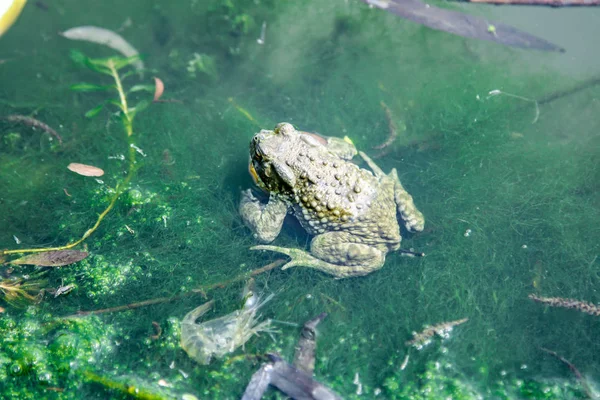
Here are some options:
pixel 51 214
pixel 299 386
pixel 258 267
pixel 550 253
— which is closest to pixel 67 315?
pixel 51 214

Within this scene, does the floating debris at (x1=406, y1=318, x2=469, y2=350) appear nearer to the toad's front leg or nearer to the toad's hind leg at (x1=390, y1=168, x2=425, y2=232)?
the toad's hind leg at (x1=390, y1=168, x2=425, y2=232)

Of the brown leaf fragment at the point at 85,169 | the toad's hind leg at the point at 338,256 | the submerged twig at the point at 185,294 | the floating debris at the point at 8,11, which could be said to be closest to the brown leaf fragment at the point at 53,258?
Result: the submerged twig at the point at 185,294

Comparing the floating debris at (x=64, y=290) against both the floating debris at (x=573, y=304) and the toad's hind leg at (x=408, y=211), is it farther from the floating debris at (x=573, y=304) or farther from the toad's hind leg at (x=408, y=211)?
the floating debris at (x=573, y=304)

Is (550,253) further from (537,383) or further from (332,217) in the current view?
(332,217)

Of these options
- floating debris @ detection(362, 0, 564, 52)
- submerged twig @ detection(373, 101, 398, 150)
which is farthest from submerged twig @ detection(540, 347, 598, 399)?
floating debris @ detection(362, 0, 564, 52)

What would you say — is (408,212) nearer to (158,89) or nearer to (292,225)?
(292,225)

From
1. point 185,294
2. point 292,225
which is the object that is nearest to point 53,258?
point 185,294

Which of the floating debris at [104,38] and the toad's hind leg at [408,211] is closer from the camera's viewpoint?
the toad's hind leg at [408,211]
